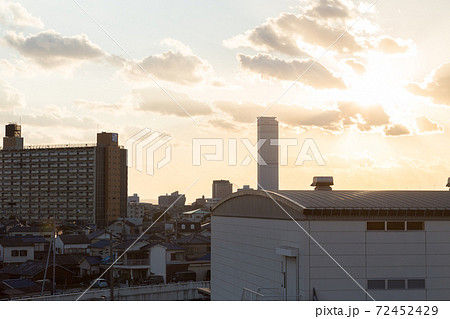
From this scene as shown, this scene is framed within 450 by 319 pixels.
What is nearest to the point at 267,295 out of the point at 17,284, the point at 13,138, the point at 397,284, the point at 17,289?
the point at 397,284

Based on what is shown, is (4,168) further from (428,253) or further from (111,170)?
(428,253)

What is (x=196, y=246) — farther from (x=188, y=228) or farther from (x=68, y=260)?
(x=188, y=228)

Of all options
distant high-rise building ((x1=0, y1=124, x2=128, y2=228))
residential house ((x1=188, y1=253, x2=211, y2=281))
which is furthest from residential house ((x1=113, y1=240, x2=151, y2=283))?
distant high-rise building ((x1=0, y1=124, x2=128, y2=228))

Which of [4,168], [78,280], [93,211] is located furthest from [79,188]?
[78,280]

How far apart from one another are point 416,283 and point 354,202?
4738mm

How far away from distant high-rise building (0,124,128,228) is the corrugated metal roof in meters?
128

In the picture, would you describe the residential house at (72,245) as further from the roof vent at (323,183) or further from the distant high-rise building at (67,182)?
the distant high-rise building at (67,182)

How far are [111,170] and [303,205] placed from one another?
13650cm

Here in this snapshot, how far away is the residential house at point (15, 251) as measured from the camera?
71000 millimetres

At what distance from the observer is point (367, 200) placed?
91.8ft

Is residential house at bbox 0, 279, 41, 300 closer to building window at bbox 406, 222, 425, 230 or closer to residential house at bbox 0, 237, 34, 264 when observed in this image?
residential house at bbox 0, 237, 34, 264

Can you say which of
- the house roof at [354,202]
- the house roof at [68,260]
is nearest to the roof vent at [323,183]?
the house roof at [354,202]

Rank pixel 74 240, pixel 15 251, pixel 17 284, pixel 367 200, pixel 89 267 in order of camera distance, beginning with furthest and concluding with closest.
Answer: pixel 74 240
pixel 15 251
pixel 89 267
pixel 17 284
pixel 367 200

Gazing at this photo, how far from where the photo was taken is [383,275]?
26.2 meters
